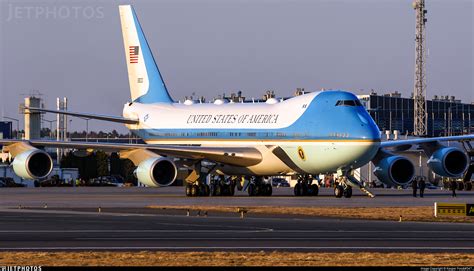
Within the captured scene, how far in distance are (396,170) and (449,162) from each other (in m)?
3.10

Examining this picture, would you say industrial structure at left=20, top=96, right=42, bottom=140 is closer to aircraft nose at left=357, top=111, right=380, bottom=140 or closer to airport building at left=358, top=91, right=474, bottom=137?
airport building at left=358, top=91, right=474, bottom=137

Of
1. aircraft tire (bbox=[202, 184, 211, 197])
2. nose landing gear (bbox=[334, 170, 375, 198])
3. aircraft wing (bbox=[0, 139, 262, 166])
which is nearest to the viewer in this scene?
nose landing gear (bbox=[334, 170, 375, 198])

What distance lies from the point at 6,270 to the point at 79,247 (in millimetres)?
6579

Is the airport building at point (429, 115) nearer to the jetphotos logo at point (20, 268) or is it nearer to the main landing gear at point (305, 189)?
the main landing gear at point (305, 189)

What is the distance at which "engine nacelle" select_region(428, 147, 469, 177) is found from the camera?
62.7m

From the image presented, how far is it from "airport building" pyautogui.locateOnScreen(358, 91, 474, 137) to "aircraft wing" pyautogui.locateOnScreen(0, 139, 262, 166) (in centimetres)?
8100

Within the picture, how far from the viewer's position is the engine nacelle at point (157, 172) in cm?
5728

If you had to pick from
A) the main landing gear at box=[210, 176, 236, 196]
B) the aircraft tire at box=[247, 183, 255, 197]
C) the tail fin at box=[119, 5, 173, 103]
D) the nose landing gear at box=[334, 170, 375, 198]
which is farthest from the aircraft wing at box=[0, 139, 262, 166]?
the tail fin at box=[119, 5, 173, 103]

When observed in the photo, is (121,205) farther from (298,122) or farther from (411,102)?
(411,102)

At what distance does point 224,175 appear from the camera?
211ft

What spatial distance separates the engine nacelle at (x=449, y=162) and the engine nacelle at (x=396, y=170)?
1531mm

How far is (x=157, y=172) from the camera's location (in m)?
57.8

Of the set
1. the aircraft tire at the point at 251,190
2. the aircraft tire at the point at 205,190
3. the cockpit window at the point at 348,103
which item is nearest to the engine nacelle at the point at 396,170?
the cockpit window at the point at 348,103

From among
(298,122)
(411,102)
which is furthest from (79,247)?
(411,102)
